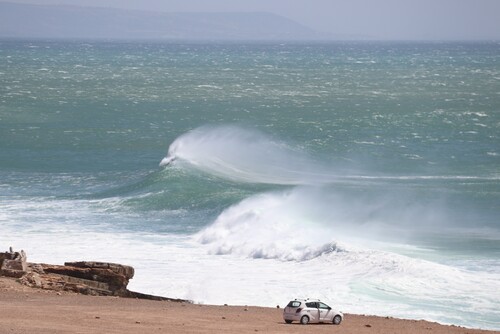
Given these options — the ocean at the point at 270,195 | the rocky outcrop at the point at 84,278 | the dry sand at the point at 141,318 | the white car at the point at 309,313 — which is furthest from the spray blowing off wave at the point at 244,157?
the white car at the point at 309,313

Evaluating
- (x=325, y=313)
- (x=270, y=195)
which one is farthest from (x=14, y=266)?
(x=270, y=195)

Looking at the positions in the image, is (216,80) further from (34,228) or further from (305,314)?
(305,314)

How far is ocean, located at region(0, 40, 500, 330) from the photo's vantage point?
31.0 metres

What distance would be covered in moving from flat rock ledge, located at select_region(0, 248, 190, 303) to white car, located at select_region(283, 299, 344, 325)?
13.8ft

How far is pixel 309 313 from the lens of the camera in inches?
968

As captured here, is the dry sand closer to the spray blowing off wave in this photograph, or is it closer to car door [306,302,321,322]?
car door [306,302,321,322]

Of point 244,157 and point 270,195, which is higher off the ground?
point 270,195

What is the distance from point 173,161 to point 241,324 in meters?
30.4

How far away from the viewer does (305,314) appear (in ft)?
80.4

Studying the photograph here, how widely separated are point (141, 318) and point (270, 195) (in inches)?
862

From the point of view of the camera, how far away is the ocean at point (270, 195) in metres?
31.0

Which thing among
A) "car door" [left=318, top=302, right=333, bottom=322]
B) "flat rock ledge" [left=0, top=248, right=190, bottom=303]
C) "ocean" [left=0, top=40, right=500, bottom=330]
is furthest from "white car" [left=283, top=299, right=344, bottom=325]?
"flat rock ledge" [left=0, top=248, right=190, bottom=303]

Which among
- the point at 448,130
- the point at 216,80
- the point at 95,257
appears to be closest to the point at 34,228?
the point at 95,257

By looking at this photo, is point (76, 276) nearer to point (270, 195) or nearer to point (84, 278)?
point (84, 278)
